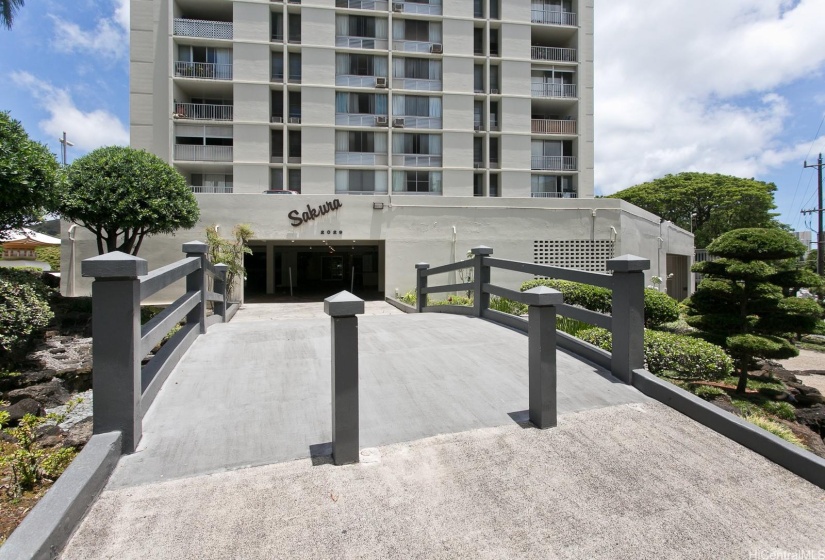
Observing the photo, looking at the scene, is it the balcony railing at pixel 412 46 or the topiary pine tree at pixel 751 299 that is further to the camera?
the balcony railing at pixel 412 46

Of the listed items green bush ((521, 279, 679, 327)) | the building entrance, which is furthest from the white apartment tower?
green bush ((521, 279, 679, 327))

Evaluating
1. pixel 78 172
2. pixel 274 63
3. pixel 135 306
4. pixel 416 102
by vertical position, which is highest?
pixel 274 63

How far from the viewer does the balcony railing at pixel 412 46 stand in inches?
1064

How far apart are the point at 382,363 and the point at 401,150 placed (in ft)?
77.8

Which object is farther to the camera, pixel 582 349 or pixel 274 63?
pixel 274 63

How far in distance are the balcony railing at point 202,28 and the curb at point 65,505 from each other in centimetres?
2742

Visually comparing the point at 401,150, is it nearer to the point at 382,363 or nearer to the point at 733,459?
the point at 382,363

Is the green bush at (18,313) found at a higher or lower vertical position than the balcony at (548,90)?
lower

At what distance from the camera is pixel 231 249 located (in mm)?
15766

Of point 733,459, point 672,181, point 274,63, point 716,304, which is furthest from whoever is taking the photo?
point 672,181

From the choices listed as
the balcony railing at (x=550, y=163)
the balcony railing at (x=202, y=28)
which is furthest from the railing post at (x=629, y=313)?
the balcony railing at (x=202, y=28)

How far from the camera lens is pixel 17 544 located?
2.05 metres

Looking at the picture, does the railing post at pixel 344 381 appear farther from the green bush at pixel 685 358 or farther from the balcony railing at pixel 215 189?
the balcony railing at pixel 215 189

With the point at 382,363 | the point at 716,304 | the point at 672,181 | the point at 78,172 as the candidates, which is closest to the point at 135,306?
the point at 382,363
